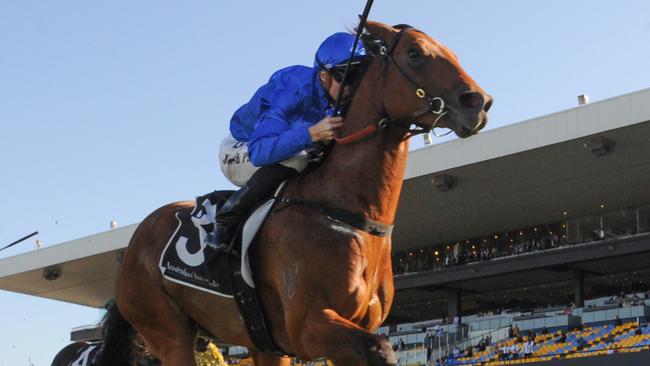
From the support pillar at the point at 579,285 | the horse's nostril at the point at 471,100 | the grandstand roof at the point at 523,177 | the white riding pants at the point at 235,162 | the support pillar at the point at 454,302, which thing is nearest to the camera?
the horse's nostril at the point at 471,100

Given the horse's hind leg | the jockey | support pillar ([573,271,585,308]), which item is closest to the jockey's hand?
the jockey

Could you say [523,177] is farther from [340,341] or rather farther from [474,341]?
[340,341]

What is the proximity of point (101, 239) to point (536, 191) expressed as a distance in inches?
567

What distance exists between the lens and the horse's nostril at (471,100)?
184 inches

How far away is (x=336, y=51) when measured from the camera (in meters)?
5.25

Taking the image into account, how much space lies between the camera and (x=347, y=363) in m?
4.76

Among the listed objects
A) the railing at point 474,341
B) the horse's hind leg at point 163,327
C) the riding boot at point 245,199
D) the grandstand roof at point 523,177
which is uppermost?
the grandstand roof at point 523,177

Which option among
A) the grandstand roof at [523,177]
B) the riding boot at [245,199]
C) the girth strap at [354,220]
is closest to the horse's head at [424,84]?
the girth strap at [354,220]

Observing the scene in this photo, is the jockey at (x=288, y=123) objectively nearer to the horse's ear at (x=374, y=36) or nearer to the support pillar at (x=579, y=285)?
the horse's ear at (x=374, y=36)

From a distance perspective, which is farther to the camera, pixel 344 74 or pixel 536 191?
pixel 536 191

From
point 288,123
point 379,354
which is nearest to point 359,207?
point 288,123

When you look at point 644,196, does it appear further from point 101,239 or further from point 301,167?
point 301,167

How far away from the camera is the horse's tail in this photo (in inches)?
261

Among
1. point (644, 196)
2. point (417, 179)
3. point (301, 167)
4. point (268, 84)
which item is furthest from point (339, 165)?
point (644, 196)
